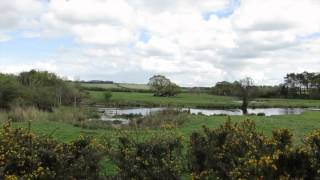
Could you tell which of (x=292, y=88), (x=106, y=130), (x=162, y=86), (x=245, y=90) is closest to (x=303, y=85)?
(x=292, y=88)

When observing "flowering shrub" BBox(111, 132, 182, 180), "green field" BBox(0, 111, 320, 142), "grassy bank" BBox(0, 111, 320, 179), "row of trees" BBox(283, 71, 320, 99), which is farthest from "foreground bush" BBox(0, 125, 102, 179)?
"row of trees" BBox(283, 71, 320, 99)

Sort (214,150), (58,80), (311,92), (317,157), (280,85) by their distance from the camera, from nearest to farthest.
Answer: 1. (317,157)
2. (214,150)
3. (58,80)
4. (311,92)
5. (280,85)

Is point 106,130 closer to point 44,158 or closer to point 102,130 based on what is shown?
point 102,130

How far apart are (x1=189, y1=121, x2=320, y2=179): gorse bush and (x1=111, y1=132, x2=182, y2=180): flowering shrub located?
0.58 m

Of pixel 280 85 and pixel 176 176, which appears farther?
pixel 280 85

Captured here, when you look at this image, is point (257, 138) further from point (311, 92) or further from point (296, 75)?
point (296, 75)

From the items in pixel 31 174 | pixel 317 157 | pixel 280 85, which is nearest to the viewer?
pixel 317 157

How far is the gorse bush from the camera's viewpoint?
6.76 metres

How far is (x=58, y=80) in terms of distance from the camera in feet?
244

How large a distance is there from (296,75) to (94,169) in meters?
154

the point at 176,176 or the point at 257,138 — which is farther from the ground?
the point at 257,138

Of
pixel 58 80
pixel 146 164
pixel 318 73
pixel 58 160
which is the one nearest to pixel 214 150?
pixel 146 164

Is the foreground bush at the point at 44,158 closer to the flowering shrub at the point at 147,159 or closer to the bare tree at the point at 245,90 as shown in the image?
the flowering shrub at the point at 147,159

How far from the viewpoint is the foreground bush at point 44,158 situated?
7.84m
